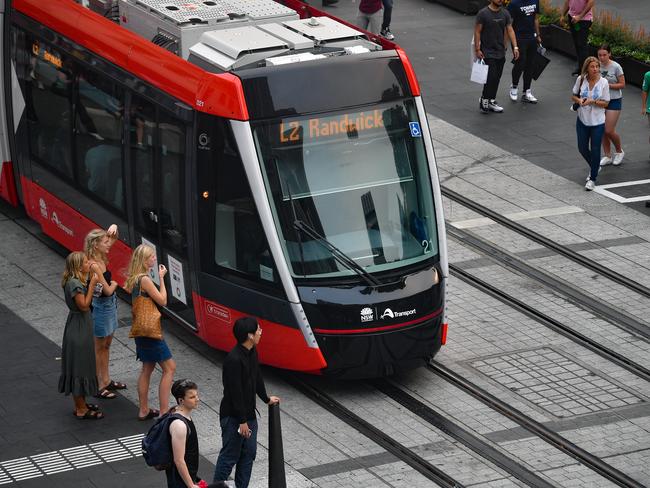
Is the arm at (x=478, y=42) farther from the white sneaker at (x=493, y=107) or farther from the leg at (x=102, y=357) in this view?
the leg at (x=102, y=357)

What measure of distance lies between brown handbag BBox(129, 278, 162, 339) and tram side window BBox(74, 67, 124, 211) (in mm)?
2938

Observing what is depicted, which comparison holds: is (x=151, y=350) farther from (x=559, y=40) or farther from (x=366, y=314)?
(x=559, y=40)

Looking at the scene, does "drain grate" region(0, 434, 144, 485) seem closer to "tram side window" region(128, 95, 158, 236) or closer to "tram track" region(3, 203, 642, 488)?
"tram track" region(3, 203, 642, 488)

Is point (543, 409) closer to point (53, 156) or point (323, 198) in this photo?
point (323, 198)

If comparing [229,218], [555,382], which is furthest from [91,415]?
[555,382]

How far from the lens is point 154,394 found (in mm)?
13805

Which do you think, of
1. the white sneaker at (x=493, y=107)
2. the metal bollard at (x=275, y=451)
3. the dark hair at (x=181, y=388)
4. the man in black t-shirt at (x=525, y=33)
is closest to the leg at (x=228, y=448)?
the metal bollard at (x=275, y=451)

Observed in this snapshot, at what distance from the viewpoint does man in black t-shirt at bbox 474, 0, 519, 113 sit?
2178 cm

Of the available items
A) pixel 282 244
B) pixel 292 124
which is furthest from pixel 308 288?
pixel 292 124

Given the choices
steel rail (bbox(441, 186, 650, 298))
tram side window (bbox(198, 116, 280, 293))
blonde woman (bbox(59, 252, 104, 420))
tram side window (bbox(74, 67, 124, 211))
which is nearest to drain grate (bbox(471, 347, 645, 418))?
steel rail (bbox(441, 186, 650, 298))

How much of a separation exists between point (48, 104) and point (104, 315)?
14.8ft

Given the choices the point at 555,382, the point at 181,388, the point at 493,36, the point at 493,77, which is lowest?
the point at 555,382

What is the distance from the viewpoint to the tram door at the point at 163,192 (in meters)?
14.1

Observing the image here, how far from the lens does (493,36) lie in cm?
2184
